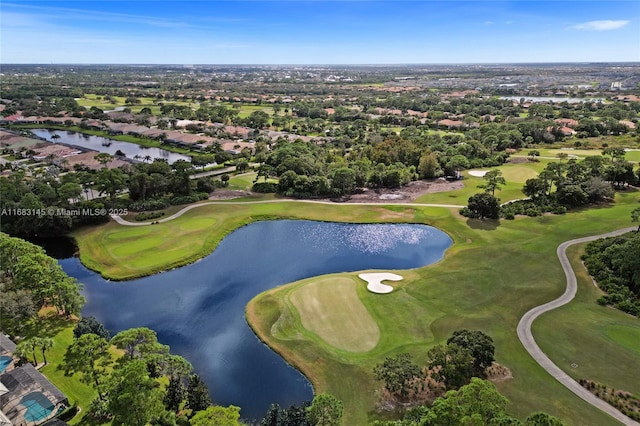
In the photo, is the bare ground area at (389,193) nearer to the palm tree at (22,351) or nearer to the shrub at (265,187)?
the shrub at (265,187)

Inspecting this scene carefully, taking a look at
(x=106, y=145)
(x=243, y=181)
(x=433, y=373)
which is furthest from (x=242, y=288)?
(x=106, y=145)

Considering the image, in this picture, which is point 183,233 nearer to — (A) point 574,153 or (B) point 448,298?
(B) point 448,298

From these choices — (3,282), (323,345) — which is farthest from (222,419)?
(3,282)

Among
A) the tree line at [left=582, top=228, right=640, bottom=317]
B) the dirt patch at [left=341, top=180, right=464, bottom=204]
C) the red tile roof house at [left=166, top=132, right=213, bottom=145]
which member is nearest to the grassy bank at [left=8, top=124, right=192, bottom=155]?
the red tile roof house at [left=166, top=132, right=213, bottom=145]

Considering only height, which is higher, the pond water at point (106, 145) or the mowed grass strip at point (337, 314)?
the pond water at point (106, 145)

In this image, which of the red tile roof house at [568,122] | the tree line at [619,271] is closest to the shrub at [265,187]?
the tree line at [619,271]

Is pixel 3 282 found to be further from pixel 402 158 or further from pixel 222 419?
pixel 402 158

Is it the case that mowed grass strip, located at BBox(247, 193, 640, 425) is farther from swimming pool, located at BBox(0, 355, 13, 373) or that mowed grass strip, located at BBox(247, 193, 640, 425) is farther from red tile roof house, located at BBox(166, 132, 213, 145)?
red tile roof house, located at BBox(166, 132, 213, 145)
